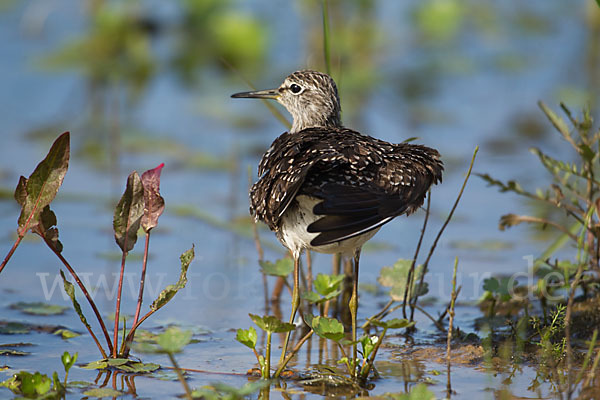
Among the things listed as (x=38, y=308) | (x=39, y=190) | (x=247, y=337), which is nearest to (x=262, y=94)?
(x=38, y=308)

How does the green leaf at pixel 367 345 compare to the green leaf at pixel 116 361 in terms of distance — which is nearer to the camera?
the green leaf at pixel 367 345

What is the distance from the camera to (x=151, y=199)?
13.6 ft

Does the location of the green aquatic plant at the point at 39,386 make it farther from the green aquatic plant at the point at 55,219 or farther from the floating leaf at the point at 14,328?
the floating leaf at the point at 14,328

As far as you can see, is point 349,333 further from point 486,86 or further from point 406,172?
point 486,86

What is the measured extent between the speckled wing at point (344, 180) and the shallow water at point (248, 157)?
0.77m

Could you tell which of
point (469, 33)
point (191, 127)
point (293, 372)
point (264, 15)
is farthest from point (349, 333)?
point (469, 33)

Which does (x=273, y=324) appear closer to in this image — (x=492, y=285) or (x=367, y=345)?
(x=367, y=345)

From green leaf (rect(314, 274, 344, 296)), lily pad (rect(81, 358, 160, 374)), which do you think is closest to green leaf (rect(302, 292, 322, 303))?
green leaf (rect(314, 274, 344, 296))

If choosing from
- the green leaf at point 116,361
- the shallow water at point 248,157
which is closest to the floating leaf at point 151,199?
the green leaf at point 116,361

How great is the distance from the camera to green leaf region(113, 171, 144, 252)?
407 centimetres

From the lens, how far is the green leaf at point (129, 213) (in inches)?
160

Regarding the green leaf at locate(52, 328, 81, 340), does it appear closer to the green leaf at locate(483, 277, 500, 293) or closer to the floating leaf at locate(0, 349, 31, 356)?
the floating leaf at locate(0, 349, 31, 356)

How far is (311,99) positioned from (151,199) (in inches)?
64.1

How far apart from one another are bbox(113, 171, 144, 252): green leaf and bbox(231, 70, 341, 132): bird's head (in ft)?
4.87
